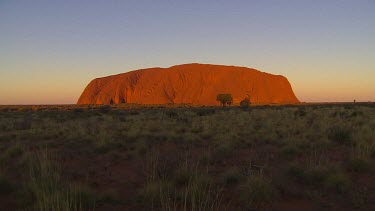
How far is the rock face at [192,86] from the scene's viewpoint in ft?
340

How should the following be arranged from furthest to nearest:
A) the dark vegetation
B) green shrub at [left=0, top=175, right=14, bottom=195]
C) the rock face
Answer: the rock face
green shrub at [left=0, top=175, right=14, bottom=195]
the dark vegetation

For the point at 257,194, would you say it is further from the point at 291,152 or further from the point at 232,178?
the point at 291,152

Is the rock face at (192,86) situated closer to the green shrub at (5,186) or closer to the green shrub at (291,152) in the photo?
the green shrub at (291,152)

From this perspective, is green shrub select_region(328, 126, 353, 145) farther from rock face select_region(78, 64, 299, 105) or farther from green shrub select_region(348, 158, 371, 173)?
rock face select_region(78, 64, 299, 105)

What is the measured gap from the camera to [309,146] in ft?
29.8

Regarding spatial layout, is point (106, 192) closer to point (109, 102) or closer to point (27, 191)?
point (27, 191)

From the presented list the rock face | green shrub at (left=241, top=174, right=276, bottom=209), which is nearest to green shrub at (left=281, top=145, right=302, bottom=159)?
green shrub at (left=241, top=174, right=276, bottom=209)

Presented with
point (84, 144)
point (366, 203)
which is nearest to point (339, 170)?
point (366, 203)

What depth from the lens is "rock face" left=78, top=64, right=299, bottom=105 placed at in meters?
104

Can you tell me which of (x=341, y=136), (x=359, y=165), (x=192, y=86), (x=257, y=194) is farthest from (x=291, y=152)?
(x=192, y=86)

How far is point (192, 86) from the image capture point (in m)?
106

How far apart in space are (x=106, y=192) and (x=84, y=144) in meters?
6.06

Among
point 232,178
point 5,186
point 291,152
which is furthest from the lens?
point 291,152

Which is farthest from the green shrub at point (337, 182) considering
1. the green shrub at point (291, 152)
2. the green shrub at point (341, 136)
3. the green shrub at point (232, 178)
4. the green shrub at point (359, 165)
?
the green shrub at point (341, 136)
